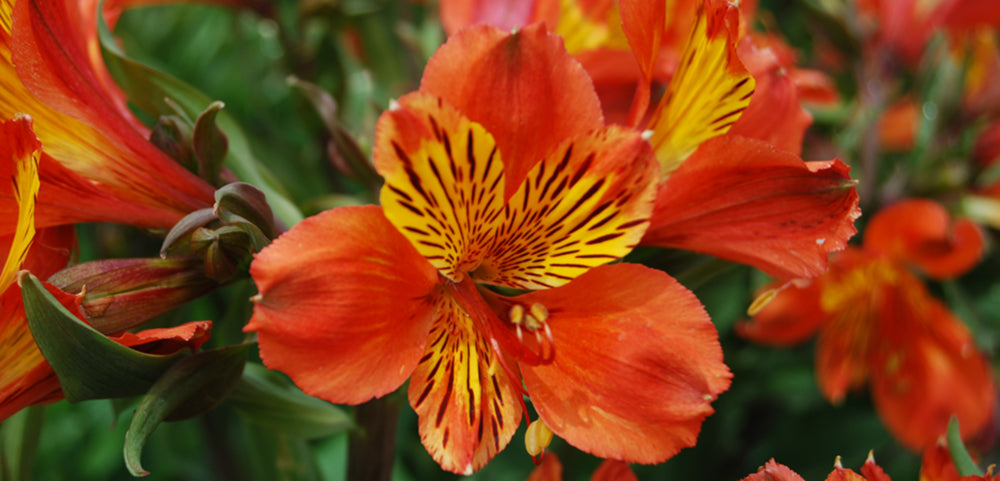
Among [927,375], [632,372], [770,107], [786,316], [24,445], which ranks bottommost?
[927,375]

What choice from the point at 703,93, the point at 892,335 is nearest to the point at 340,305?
the point at 703,93

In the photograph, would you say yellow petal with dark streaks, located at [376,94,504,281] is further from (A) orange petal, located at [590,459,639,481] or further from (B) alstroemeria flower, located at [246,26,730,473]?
(A) orange petal, located at [590,459,639,481]

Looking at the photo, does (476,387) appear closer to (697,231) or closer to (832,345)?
(697,231)

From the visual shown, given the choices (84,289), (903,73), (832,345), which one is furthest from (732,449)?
(84,289)

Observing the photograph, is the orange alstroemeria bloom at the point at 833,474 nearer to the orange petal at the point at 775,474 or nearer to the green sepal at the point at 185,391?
the orange petal at the point at 775,474

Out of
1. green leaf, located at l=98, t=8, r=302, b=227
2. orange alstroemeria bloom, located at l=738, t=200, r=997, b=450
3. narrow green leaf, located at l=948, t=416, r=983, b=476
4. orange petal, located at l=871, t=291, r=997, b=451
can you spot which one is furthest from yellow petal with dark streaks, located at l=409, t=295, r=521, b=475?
orange petal, located at l=871, t=291, r=997, b=451

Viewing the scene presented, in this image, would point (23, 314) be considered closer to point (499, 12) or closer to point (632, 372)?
point (632, 372)

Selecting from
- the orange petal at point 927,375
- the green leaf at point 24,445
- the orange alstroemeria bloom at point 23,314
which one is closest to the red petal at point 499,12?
the orange alstroemeria bloom at point 23,314
